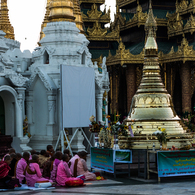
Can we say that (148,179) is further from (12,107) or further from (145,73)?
(12,107)

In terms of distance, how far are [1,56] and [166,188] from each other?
8594 mm

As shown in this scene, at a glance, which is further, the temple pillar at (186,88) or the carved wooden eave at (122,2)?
the carved wooden eave at (122,2)

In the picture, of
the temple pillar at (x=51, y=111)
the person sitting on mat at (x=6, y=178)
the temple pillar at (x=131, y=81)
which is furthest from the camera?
the temple pillar at (x=131, y=81)

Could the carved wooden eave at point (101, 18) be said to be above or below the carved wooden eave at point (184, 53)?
above

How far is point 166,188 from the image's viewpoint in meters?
11.5

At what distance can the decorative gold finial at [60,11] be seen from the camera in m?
20.7

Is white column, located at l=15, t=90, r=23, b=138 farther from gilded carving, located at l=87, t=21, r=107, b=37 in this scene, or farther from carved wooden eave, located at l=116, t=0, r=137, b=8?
carved wooden eave, located at l=116, t=0, r=137, b=8

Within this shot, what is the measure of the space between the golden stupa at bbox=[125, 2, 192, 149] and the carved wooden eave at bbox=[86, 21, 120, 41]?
18442mm

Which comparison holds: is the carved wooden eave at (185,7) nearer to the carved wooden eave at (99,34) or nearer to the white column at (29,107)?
the carved wooden eave at (99,34)

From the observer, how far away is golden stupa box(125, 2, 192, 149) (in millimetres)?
14406

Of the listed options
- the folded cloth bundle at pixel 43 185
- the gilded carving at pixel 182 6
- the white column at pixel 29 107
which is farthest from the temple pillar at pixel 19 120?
the gilded carving at pixel 182 6

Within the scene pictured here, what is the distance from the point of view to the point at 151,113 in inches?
589

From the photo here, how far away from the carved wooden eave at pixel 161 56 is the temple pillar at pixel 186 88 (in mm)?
1036

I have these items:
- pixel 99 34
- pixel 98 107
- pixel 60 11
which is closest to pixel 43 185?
pixel 98 107
